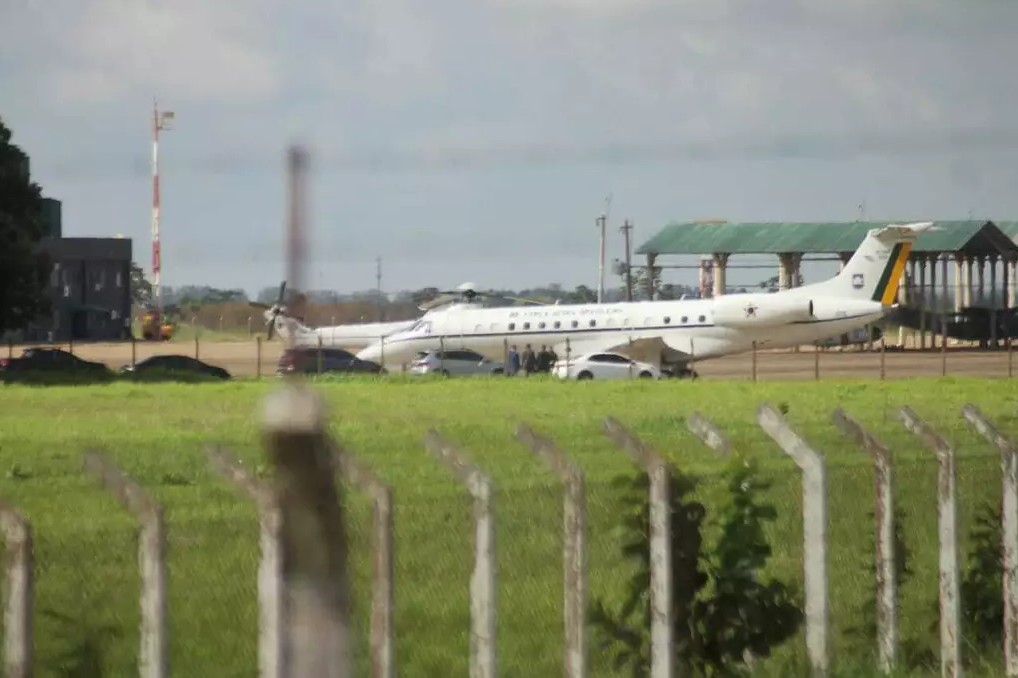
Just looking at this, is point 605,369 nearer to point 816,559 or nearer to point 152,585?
point 816,559

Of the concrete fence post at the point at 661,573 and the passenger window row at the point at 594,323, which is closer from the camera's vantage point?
the concrete fence post at the point at 661,573

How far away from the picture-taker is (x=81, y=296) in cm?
8112

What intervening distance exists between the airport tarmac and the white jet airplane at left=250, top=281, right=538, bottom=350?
3.48 meters

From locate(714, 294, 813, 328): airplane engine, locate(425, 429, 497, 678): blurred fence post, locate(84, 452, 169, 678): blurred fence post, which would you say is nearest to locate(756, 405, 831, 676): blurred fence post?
locate(425, 429, 497, 678): blurred fence post

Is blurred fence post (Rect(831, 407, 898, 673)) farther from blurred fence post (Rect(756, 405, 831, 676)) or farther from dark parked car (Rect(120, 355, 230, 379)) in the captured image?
dark parked car (Rect(120, 355, 230, 379))

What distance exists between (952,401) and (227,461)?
105 ft

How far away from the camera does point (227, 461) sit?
5555mm

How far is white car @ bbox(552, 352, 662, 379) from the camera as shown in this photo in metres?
54.5

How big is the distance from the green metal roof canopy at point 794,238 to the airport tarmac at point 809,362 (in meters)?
4.92

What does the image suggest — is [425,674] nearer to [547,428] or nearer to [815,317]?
[547,428]

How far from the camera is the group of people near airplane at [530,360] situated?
59338 millimetres

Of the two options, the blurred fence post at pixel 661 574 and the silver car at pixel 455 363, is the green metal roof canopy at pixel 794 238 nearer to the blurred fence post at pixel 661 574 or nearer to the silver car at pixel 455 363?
the silver car at pixel 455 363

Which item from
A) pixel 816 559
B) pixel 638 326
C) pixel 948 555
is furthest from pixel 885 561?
pixel 638 326

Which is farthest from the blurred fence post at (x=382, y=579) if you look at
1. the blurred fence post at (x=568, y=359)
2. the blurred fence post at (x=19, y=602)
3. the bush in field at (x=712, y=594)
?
the blurred fence post at (x=568, y=359)
